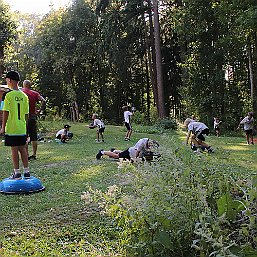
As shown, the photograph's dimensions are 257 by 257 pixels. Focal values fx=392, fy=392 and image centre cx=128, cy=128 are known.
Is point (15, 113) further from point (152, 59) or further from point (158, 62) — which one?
point (152, 59)

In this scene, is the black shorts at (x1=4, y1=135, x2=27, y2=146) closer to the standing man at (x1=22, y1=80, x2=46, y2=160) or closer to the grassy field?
the grassy field

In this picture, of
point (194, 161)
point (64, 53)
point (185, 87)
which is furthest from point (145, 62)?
point (194, 161)

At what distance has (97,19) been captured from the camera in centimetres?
3500

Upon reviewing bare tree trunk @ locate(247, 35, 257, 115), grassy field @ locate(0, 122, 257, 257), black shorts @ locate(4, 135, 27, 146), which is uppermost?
bare tree trunk @ locate(247, 35, 257, 115)

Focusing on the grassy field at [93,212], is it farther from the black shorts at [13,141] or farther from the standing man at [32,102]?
the standing man at [32,102]

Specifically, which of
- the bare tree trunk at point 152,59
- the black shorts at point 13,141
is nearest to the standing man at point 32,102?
the black shorts at point 13,141

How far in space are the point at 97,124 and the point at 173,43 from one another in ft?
64.4

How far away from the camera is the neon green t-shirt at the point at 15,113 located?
21.0ft

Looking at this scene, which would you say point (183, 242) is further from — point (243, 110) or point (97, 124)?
point (243, 110)

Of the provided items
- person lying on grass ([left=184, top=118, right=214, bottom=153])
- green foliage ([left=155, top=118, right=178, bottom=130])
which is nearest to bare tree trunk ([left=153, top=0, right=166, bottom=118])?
green foliage ([left=155, top=118, right=178, bottom=130])

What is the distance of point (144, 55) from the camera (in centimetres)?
3444

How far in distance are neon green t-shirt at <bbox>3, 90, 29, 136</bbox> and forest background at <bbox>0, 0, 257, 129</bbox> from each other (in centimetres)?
1444

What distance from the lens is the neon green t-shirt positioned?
6.40m

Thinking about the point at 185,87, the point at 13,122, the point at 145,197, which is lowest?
the point at 145,197
